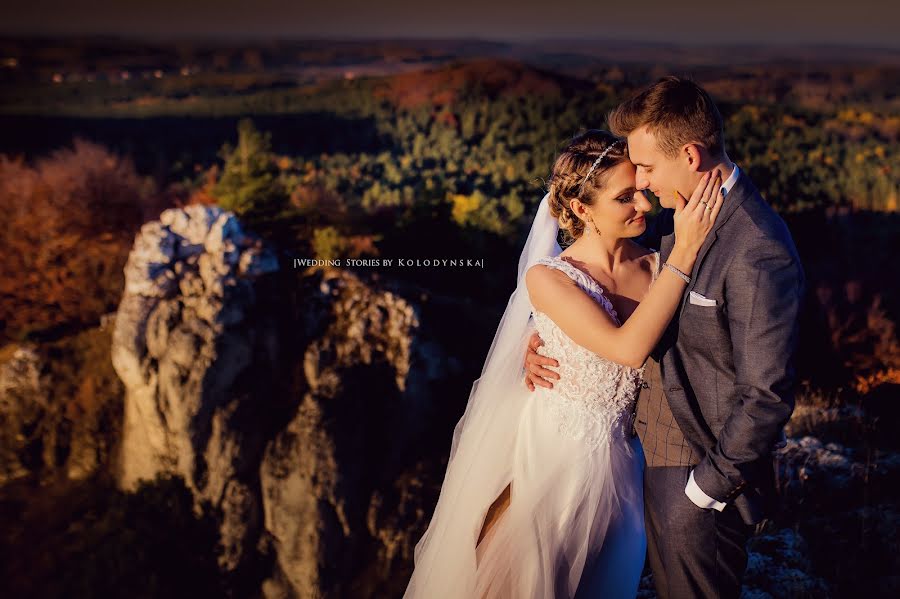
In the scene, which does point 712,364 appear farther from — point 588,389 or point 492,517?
point 492,517

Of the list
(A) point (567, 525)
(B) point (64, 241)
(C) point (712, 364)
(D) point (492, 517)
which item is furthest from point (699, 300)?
(B) point (64, 241)

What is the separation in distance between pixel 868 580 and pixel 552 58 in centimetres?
1790

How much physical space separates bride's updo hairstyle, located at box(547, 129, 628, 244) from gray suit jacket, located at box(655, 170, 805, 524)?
18.3 inches

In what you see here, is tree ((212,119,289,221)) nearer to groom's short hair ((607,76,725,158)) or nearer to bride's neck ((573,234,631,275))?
bride's neck ((573,234,631,275))

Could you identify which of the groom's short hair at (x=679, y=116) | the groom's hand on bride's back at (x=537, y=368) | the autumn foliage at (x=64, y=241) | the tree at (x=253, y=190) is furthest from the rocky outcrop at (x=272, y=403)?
the groom's short hair at (x=679, y=116)

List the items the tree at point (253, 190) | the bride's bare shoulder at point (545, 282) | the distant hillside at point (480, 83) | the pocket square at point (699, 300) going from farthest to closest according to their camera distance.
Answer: the distant hillside at point (480, 83)
the tree at point (253, 190)
the bride's bare shoulder at point (545, 282)
the pocket square at point (699, 300)

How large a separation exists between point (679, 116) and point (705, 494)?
3.78ft

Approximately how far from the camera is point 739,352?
1729 mm

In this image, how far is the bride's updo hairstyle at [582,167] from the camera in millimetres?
2195

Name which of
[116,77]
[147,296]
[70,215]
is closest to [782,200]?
[147,296]

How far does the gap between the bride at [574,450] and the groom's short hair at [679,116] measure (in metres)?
0.21

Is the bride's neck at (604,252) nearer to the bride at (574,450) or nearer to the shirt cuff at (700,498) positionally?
the bride at (574,450)

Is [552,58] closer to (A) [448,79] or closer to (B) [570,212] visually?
(A) [448,79]

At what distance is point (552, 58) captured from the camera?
18766 millimetres
